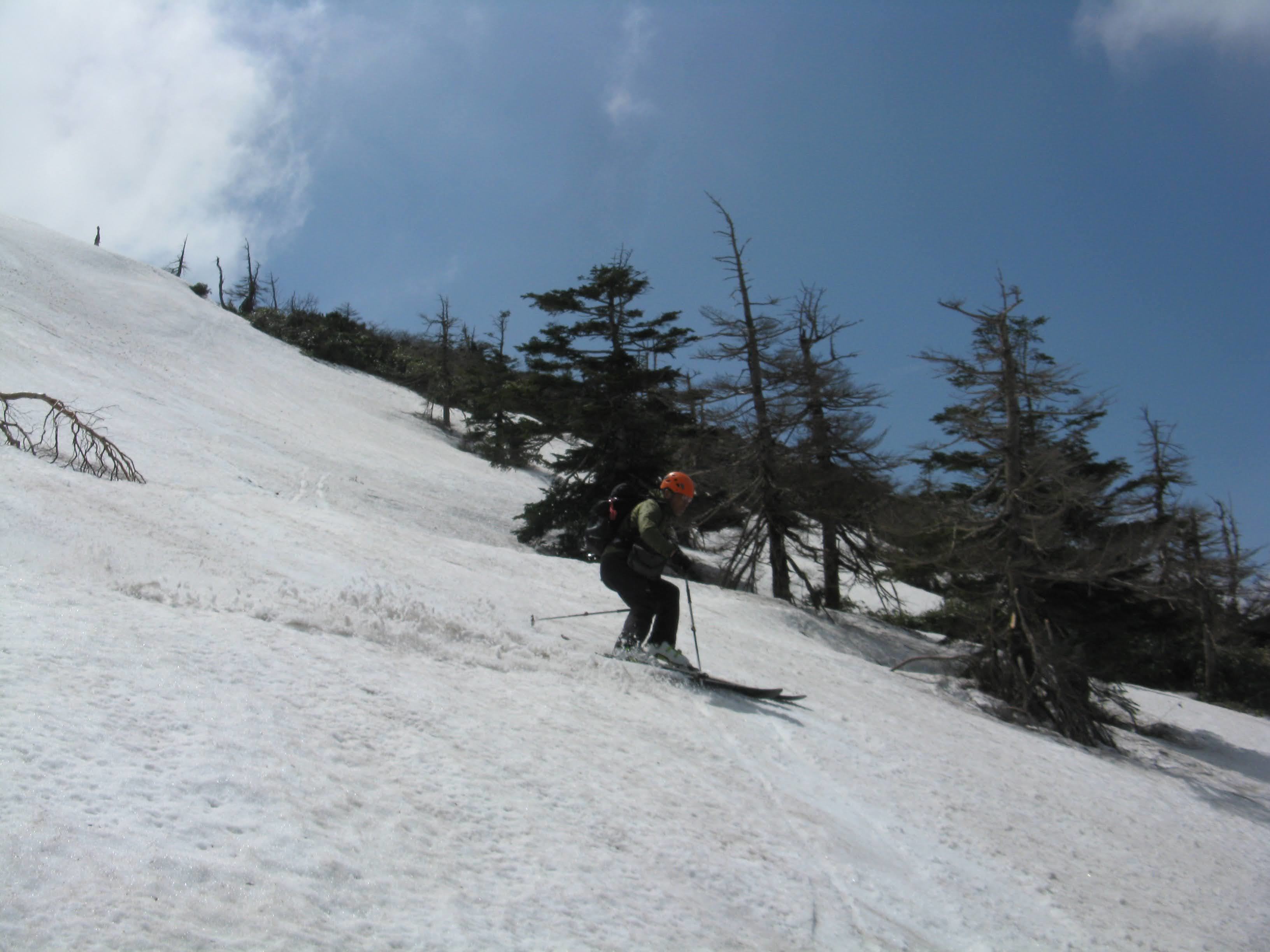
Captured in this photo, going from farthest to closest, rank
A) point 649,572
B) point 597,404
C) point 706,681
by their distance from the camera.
Result: point 597,404 < point 649,572 < point 706,681

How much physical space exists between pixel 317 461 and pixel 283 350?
26.6 m

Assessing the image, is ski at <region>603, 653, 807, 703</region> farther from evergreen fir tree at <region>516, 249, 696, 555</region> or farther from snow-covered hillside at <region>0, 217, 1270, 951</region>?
evergreen fir tree at <region>516, 249, 696, 555</region>

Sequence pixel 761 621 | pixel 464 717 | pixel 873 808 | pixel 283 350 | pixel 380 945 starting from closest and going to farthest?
pixel 380 945, pixel 464 717, pixel 873 808, pixel 761 621, pixel 283 350

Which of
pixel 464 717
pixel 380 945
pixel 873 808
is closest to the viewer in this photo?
pixel 380 945

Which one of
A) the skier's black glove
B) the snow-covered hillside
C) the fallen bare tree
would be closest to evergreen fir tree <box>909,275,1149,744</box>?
the snow-covered hillside

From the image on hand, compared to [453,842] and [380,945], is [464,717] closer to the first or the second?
[453,842]

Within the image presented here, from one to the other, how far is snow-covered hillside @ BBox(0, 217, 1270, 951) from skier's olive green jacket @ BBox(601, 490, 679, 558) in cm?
122

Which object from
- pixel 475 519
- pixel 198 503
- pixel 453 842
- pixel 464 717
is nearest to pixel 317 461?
pixel 475 519

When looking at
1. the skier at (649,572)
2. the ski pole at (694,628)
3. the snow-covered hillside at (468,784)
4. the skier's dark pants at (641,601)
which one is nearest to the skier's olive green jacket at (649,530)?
the skier at (649,572)

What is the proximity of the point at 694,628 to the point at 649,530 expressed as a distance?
1.41 metres

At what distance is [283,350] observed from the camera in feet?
158

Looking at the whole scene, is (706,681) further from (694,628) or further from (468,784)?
(468,784)

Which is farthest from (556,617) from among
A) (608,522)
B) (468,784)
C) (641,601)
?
(468,784)

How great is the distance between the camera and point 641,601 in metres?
8.03
